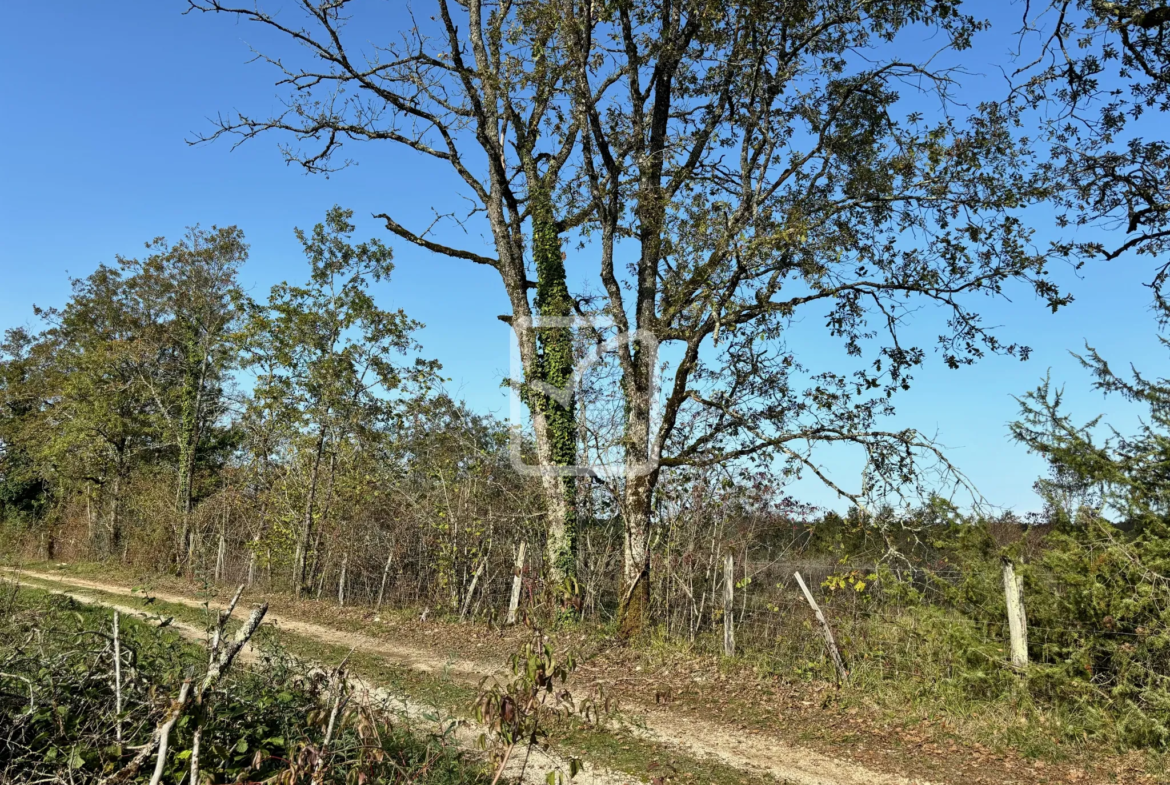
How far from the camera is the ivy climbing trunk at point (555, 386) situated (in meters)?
13.3

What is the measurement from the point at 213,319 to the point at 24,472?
1331 cm

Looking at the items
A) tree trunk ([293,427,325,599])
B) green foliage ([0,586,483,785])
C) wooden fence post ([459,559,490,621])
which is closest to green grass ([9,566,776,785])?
green foliage ([0,586,483,785])

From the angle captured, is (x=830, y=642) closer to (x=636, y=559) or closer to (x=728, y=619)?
(x=728, y=619)

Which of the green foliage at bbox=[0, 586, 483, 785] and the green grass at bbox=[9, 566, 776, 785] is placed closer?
the green foliage at bbox=[0, 586, 483, 785]

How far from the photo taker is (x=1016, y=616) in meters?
8.09

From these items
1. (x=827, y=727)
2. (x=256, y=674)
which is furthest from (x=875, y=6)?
(x=256, y=674)

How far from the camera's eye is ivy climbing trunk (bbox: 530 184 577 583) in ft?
43.5

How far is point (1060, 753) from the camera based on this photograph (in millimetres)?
7180

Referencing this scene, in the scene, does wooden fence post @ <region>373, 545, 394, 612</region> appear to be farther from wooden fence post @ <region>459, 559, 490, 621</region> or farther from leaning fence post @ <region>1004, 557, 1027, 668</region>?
leaning fence post @ <region>1004, 557, 1027, 668</region>

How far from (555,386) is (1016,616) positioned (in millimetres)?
8146

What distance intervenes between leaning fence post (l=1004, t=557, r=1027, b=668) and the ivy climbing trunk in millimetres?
6923

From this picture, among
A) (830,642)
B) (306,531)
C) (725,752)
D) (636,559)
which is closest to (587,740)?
(725,752)

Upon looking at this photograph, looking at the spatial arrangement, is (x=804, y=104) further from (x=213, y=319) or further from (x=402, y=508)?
(x=213, y=319)

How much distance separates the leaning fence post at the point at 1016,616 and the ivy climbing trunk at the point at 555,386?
273 inches
